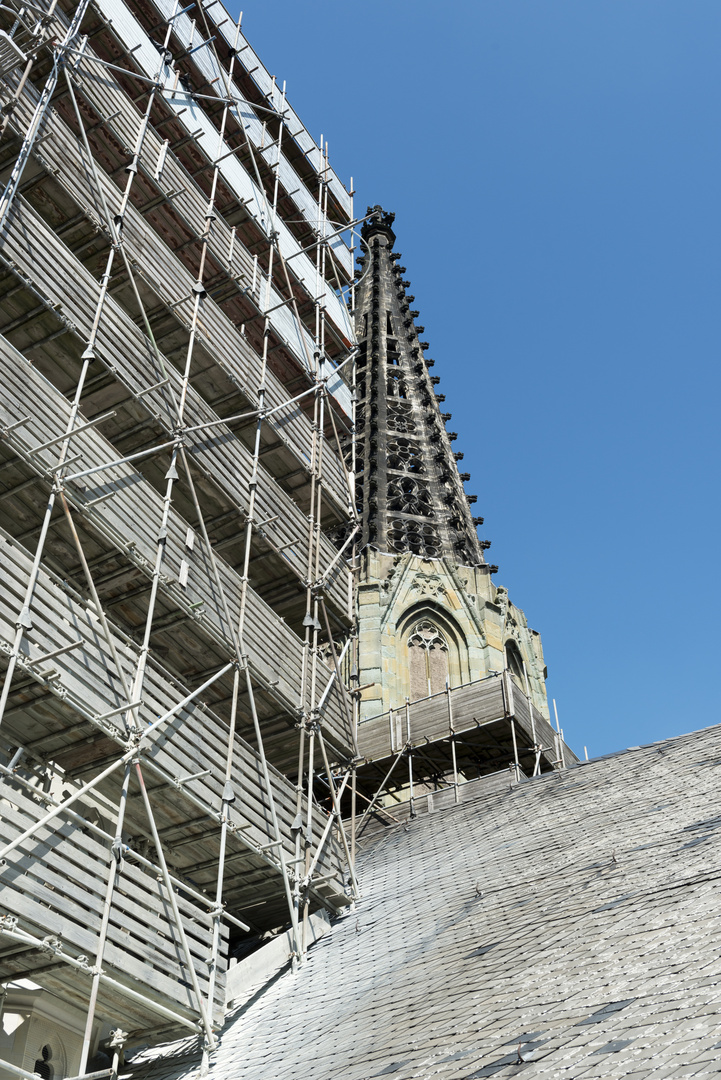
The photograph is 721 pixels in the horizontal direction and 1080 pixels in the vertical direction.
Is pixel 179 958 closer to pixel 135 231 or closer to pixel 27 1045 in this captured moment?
pixel 27 1045

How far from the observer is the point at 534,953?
10008 millimetres

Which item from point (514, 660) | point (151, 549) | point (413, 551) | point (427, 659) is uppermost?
point (413, 551)

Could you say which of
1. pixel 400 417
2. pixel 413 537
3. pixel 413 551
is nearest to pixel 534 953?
pixel 413 551

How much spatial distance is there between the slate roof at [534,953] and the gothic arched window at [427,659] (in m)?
13.4

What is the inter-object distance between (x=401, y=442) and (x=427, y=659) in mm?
12694

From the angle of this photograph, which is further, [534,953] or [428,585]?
[428,585]

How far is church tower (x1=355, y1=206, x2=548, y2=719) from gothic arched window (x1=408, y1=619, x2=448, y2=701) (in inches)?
1.3

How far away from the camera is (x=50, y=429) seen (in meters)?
12.7

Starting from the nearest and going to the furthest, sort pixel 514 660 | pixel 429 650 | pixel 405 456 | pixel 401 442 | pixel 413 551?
pixel 429 650 < pixel 514 660 < pixel 413 551 < pixel 405 456 < pixel 401 442

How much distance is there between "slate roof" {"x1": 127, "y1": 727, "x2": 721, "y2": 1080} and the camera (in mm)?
7539

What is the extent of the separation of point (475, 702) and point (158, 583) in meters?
10.5

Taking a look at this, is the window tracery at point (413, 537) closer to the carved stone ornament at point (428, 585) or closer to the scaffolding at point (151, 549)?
the carved stone ornament at point (428, 585)

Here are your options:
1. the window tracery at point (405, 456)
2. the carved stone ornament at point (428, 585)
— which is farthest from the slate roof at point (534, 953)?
the window tracery at point (405, 456)

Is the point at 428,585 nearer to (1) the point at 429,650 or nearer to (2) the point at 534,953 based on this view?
(1) the point at 429,650
